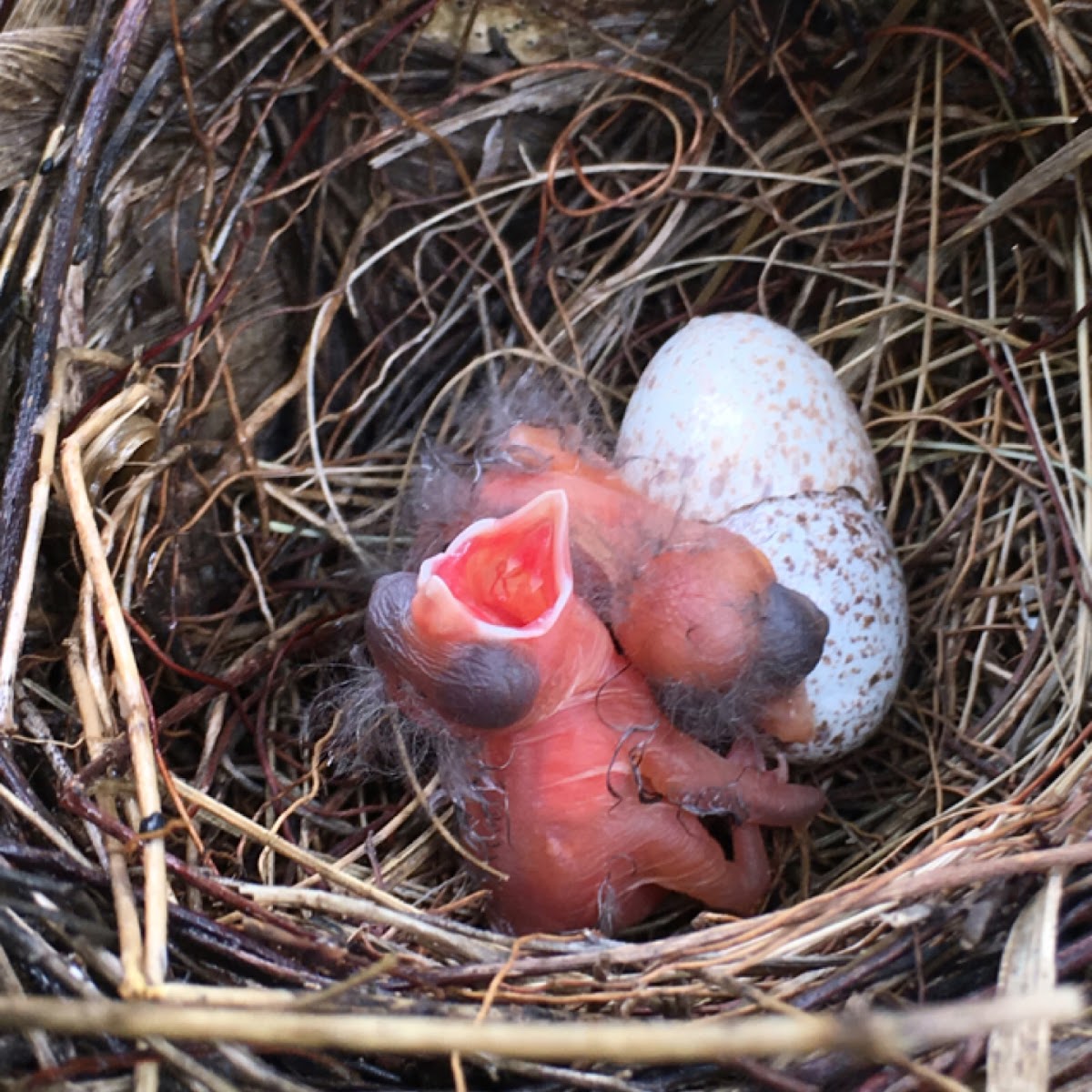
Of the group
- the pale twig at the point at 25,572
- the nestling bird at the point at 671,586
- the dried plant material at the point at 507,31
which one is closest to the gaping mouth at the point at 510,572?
the nestling bird at the point at 671,586

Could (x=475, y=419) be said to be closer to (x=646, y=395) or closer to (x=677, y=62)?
(x=646, y=395)

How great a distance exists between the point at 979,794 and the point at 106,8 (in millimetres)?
1430

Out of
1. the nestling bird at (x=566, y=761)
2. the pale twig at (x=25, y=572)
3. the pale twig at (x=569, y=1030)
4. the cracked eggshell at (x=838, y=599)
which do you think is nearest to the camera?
the pale twig at (x=569, y=1030)

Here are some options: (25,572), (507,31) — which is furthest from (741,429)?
(25,572)

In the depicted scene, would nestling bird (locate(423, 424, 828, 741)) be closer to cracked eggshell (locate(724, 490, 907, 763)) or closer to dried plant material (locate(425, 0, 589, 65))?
cracked eggshell (locate(724, 490, 907, 763))

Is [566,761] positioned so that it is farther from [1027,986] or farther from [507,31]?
[507,31]

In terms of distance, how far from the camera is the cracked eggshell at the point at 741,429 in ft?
4.85

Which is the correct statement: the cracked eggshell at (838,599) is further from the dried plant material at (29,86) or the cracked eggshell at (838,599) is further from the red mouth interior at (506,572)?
the dried plant material at (29,86)

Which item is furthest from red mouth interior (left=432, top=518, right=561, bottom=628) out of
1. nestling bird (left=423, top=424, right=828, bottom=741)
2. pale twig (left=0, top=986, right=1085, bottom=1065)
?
pale twig (left=0, top=986, right=1085, bottom=1065)

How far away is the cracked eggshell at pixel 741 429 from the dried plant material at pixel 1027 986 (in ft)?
2.13

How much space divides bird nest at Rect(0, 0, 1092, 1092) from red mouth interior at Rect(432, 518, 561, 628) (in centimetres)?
22

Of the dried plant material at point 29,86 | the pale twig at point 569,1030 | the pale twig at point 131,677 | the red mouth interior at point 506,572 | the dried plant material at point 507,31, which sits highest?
the dried plant material at point 29,86

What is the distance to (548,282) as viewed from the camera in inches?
70.2

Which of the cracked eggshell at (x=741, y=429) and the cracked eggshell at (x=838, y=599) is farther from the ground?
the cracked eggshell at (x=741, y=429)
